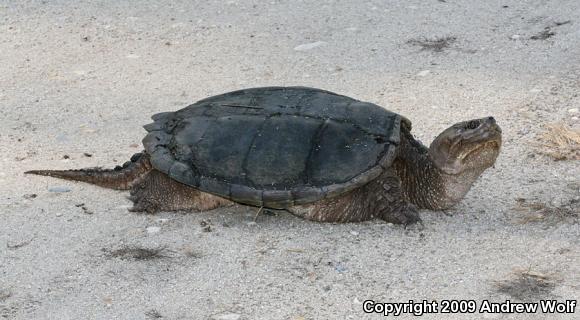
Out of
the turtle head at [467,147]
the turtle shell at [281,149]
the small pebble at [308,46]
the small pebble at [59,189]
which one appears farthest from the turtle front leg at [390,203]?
the small pebble at [308,46]

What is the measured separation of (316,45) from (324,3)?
2.82ft

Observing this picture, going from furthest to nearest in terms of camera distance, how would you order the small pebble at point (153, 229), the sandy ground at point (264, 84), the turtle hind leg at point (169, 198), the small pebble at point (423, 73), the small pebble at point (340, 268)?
the small pebble at point (423, 73) < the turtle hind leg at point (169, 198) < the small pebble at point (153, 229) < the small pebble at point (340, 268) < the sandy ground at point (264, 84)

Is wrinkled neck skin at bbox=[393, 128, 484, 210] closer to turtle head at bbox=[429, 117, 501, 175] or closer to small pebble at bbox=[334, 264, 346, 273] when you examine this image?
turtle head at bbox=[429, 117, 501, 175]

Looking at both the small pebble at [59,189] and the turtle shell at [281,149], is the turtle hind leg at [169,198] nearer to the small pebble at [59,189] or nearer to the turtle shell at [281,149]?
the turtle shell at [281,149]

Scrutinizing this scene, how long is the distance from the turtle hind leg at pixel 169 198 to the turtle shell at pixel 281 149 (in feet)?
0.41

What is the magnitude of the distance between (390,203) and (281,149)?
1.95 ft

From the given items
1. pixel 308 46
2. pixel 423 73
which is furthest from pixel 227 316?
pixel 308 46

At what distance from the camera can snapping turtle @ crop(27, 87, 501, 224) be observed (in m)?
4.12

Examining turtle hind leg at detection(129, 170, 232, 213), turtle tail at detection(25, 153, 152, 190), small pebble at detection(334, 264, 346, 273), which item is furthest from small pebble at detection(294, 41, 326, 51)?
small pebble at detection(334, 264, 346, 273)

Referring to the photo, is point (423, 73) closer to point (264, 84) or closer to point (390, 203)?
point (264, 84)

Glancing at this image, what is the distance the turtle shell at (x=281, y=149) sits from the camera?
4129mm

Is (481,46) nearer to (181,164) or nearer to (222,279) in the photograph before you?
(181,164)

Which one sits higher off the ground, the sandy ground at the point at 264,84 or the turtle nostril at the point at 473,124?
the turtle nostril at the point at 473,124

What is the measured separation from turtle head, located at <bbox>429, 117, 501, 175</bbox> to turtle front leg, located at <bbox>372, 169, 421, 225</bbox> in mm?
254
